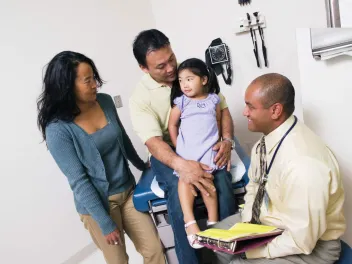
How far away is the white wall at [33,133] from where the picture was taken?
174 centimetres

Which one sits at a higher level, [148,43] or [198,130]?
[148,43]

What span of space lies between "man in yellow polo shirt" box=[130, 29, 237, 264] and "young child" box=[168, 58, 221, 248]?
37 millimetres

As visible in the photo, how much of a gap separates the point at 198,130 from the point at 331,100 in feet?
2.00

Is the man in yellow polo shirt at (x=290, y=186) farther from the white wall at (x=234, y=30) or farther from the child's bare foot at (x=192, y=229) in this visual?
the white wall at (x=234, y=30)

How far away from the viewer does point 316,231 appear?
88cm

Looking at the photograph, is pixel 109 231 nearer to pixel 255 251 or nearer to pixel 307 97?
pixel 255 251

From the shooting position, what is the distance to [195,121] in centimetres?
131

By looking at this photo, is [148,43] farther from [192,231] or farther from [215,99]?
[192,231]

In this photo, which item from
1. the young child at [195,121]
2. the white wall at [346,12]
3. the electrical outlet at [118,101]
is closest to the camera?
the white wall at [346,12]

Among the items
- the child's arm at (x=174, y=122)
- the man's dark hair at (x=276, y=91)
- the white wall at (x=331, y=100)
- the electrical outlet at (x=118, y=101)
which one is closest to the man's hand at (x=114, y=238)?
the child's arm at (x=174, y=122)

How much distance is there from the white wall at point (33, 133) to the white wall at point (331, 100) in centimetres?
160

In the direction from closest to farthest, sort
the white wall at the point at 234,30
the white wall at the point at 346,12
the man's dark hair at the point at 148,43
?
1. the white wall at the point at 346,12
2. the man's dark hair at the point at 148,43
3. the white wall at the point at 234,30

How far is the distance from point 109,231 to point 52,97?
2.16 feet

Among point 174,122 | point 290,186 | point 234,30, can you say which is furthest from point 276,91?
point 234,30
